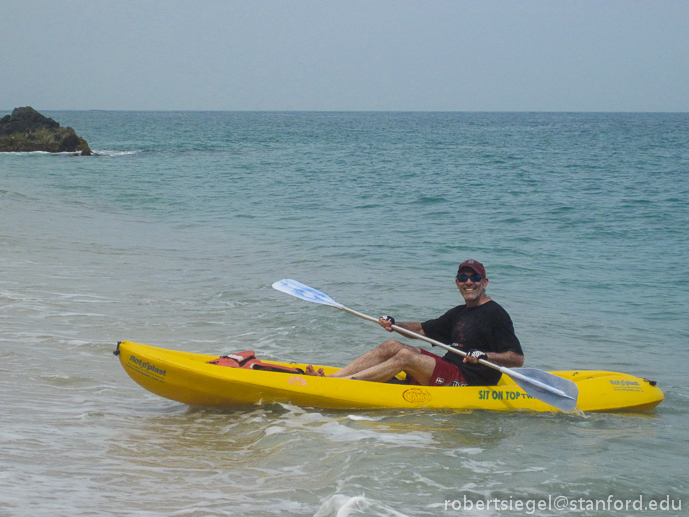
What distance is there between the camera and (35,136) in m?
36.1

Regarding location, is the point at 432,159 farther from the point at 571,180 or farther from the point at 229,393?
the point at 229,393

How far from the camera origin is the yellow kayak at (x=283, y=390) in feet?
15.9

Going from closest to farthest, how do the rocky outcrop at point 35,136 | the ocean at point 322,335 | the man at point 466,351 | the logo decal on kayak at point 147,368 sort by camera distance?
the ocean at point 322,335, the logo decal on kayak at point 147,368, the man at point 466,351, the rocky outcrop at point 35,136

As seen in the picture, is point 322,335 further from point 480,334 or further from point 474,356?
point 474,356

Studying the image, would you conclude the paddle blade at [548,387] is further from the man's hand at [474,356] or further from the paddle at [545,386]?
the man's hand at [474,356]

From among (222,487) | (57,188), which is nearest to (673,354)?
(222,487)

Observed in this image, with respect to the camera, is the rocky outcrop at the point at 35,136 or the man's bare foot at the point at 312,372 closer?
the man's bare foot at the point at 312,372

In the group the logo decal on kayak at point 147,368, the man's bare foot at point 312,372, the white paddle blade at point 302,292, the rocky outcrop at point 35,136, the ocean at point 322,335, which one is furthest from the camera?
the rocky outcrop at point 35,136

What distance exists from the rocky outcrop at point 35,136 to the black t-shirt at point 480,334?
106 ft

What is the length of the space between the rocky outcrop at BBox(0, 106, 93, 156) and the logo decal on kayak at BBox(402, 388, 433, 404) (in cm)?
3252

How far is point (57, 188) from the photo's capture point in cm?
2000

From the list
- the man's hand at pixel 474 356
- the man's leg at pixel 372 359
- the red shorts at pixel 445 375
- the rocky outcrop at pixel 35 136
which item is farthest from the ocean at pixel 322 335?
the rocky outcrop at pixel 35 136

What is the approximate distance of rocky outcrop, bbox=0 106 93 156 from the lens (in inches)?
1393

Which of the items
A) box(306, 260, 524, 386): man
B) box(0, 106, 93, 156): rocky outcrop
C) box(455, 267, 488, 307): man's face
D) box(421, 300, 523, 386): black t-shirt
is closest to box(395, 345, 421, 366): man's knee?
box(306, 260, 524, 386): man
